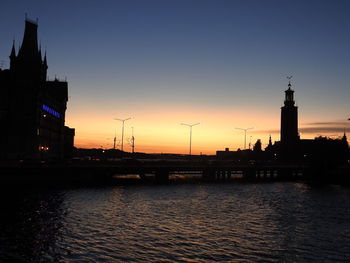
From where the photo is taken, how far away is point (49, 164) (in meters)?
94.8

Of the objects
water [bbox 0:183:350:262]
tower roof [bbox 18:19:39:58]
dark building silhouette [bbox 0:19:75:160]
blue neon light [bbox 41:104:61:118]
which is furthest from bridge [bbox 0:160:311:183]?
tower roof [bbox 18:19:39:58]

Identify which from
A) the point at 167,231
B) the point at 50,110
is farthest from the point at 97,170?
the point at 167,231

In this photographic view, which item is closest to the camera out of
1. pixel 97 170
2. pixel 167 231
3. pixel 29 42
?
pixel 167 231

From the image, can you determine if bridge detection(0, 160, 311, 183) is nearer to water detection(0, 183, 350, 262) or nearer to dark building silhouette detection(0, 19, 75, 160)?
dark building silhouette detection(0, 19, 75, 160)

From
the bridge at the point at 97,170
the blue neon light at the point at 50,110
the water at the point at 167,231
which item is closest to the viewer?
the water at the point at 167,231

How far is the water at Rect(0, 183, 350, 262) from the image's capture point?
103ft

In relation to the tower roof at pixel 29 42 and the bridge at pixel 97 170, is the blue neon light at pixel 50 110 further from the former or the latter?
the bridge at pixel 97 170

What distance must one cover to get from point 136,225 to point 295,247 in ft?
60.5

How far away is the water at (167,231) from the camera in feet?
103

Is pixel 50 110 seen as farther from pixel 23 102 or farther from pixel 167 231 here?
pixel 167 231

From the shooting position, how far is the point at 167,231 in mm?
40688

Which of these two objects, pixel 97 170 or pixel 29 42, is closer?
pixel 97 170

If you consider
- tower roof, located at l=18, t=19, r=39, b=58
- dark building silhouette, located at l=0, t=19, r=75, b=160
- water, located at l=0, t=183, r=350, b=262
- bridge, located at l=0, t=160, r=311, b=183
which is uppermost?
tower roof, located at l=18, t=19, r=39, b=58

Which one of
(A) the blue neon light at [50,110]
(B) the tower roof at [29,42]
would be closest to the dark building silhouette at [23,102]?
(B) the tower roof at [29,42]
